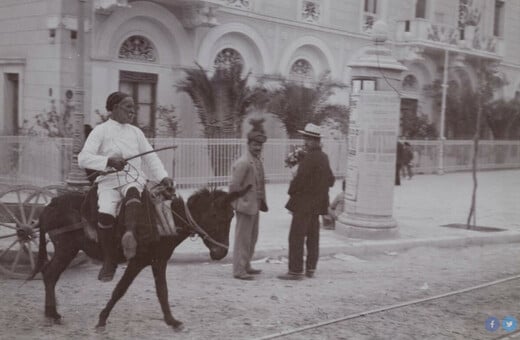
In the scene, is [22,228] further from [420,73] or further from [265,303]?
[420,73]

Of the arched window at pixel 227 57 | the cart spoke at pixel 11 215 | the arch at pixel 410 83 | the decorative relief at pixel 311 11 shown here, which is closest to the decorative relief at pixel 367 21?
the decorative relief at pixel 311 11

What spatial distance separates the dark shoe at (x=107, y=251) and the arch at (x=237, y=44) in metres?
13.1

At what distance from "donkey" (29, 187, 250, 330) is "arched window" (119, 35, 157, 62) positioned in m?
11.4

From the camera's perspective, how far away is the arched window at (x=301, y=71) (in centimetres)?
2161

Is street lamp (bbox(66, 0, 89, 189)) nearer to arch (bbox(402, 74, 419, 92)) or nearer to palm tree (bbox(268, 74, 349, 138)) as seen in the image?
palm tree (bbox(268, 74, 349, 138))

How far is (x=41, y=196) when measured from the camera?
746 centimetres

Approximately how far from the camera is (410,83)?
88.9ft

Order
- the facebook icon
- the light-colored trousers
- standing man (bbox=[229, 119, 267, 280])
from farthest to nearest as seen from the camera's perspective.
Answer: the light-colored trousers < standing man (bbox=[229, 119, 267, 280]) < the facebook icon

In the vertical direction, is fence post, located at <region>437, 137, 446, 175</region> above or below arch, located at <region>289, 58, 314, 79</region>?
below

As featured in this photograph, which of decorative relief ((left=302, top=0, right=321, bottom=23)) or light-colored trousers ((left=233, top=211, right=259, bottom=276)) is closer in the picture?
light-colored trousers ((left=233, top=211, right=259, bottom=276))

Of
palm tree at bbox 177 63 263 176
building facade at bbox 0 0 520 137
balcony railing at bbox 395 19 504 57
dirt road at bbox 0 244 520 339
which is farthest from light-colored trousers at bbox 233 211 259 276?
balcony railing at bbox 395 19 504 57

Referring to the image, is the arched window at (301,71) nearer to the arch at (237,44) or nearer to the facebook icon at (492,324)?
the arch at (237,44)

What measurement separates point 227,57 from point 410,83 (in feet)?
35.2

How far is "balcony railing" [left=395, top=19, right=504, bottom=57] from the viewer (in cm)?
2556
